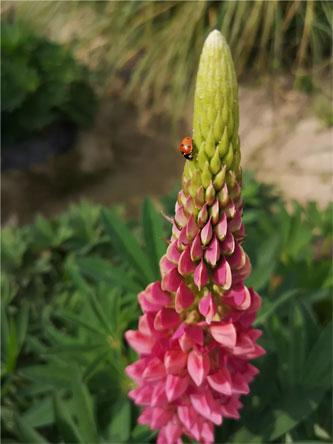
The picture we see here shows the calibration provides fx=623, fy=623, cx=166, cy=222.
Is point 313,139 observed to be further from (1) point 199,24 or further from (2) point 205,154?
(2) point 205,154

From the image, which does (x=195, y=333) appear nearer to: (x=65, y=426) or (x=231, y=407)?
(x=231, y=407)

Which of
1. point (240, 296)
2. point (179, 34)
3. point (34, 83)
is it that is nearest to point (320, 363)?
point (240, 296)

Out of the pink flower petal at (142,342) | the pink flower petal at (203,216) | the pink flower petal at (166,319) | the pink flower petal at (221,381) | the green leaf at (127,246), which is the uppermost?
the pink flower petal at (203,216)

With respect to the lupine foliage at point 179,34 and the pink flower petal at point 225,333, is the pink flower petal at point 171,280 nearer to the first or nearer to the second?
the pink flower petal at point 225,333

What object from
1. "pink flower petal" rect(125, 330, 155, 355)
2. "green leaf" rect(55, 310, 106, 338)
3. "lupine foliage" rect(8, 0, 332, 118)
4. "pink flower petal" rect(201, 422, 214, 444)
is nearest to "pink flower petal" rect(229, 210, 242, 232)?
"pink flower petal" rect(125, 330, 155, 355)

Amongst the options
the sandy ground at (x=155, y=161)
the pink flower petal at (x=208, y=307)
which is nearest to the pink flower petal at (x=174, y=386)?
the pink flower petal at (x=208, y=307)

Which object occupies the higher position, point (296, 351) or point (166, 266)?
point (166, 266)
